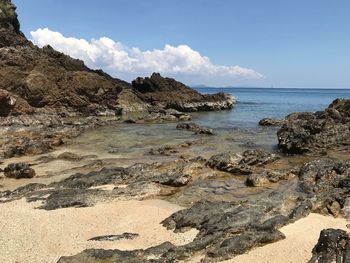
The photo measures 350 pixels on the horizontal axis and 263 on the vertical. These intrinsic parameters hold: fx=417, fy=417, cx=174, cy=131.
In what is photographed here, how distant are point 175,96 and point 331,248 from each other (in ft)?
246

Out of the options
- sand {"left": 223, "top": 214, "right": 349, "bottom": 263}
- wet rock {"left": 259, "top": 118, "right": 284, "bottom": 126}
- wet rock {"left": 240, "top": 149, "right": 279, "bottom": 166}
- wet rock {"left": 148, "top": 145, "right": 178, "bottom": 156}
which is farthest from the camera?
wet rock {"left": 259, "top": 118, "right": 284, "bottom": 126}

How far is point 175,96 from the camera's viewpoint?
84875 millimetres

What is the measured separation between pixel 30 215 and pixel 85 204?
2.28 metres

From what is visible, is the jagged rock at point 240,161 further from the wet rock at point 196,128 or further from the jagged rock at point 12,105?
the jagged rock at point 12,105

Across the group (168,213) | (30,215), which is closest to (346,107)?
(168,213)

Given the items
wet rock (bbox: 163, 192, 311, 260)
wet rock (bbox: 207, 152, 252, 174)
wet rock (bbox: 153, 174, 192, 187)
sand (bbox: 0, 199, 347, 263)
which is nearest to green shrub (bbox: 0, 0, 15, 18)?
wet rock (bbox: 207, 152, 252, 174)

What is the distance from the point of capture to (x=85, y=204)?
1748cm

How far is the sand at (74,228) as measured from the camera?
12.8 m

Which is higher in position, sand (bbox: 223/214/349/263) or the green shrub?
the green shrub

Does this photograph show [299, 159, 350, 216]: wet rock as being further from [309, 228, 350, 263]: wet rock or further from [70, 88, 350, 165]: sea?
[70, 88, 350, 165]: sea

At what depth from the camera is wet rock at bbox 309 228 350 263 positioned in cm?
1043

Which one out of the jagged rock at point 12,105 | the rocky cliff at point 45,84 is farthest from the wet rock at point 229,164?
the rocky cliff at point 45,84

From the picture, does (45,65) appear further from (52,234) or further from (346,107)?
(52,234)

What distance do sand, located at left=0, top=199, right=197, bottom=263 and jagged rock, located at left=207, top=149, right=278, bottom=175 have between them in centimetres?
714
